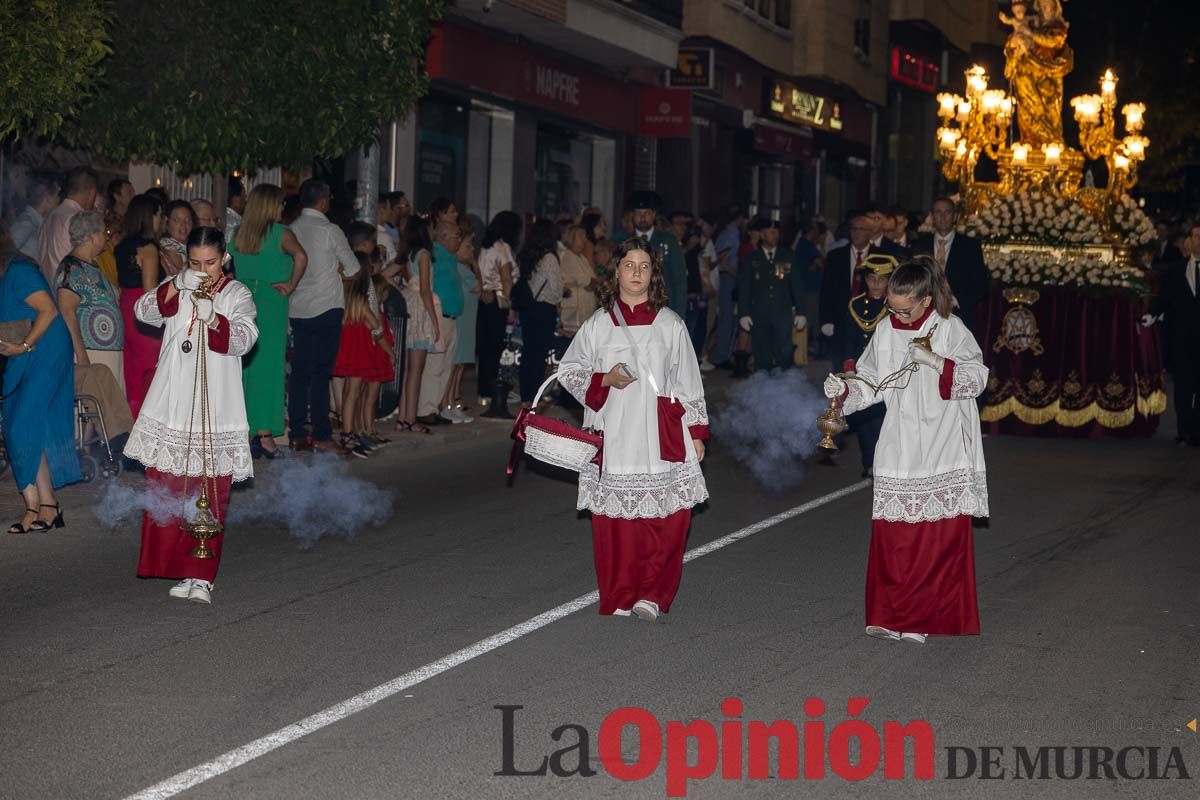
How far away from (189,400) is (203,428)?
0.63ft

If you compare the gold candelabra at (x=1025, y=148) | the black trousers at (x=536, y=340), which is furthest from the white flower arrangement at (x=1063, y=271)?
the black trousers at (x=536, y=340)

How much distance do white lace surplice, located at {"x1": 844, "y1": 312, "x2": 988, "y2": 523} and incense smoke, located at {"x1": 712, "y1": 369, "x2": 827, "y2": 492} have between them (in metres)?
4.71

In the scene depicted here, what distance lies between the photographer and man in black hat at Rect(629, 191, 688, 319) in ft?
53.0

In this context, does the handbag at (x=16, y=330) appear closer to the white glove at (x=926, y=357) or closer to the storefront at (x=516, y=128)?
the white glove at (x=926, y=357)

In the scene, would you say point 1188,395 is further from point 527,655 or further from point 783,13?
point 783,13

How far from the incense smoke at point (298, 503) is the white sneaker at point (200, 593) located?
57.7 inches

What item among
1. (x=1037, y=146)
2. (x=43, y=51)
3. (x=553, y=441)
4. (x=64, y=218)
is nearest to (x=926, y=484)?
(x=553, y=441)

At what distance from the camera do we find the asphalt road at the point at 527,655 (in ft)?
18.8

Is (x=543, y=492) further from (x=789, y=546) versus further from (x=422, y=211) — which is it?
(x=422, y=211)

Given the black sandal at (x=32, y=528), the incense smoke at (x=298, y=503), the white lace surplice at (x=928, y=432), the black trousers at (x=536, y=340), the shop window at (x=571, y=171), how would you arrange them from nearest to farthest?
the white lace surplice at (x=928, y=432) → the black sandal at (x=32, y=528) → the incense smoke at (x=298, y=503) → the black trousers at (x=536, y=340) → the shop window at (x=571, y=171)

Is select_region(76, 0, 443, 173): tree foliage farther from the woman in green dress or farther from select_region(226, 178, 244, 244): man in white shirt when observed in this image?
select_region(226, 178, 244, 244): man in white shirt

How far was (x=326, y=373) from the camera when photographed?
13.7 meters

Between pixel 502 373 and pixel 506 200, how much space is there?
8669 millimetres

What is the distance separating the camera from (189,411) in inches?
334
